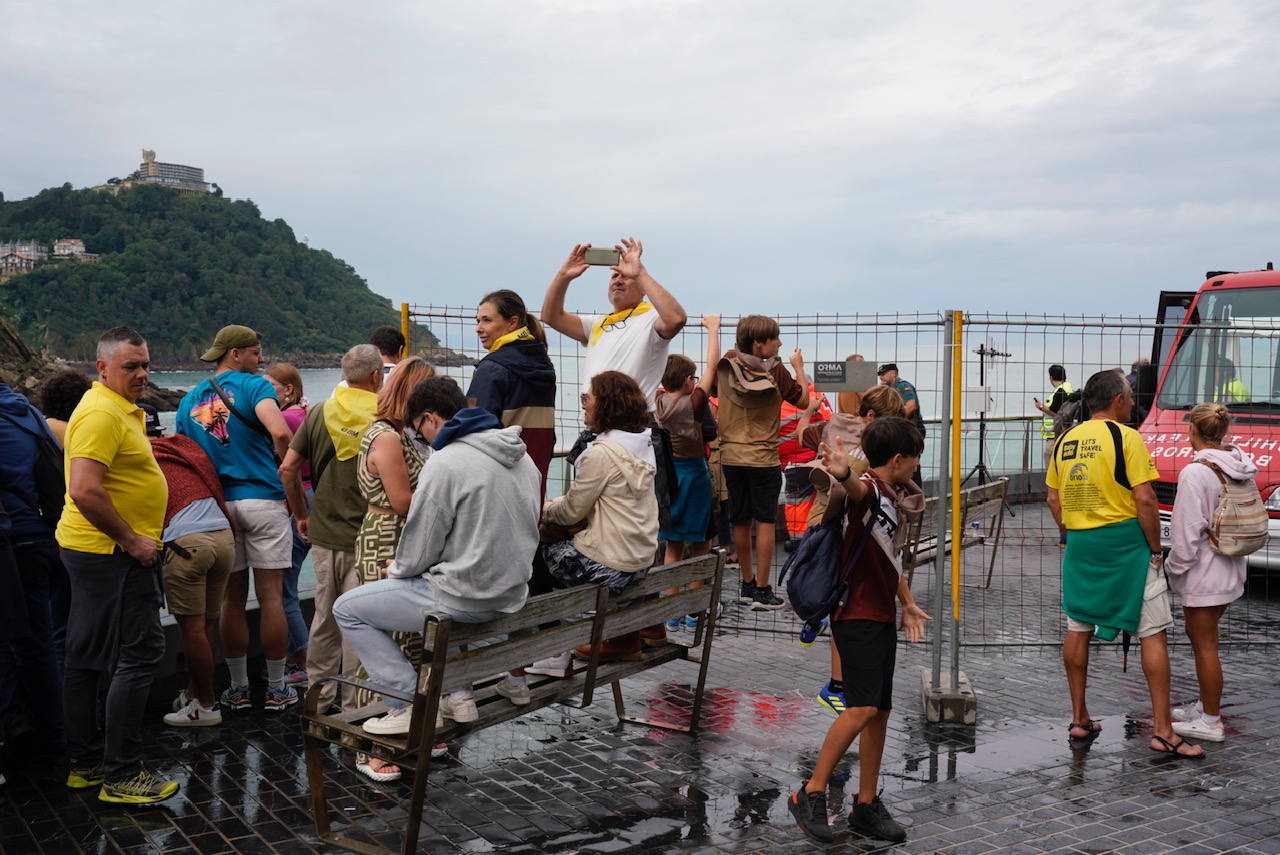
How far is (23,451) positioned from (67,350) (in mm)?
57558

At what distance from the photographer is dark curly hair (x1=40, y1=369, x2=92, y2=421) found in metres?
5.51

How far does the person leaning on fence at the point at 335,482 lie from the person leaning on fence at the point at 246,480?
0.24 meters

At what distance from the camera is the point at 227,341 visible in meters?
5.95

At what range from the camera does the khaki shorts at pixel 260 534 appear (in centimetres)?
600

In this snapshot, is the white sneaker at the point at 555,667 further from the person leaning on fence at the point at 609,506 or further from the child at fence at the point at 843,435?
the child at fence at the point at 843,435

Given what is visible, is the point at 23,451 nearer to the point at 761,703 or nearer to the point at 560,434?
the point at 560,434

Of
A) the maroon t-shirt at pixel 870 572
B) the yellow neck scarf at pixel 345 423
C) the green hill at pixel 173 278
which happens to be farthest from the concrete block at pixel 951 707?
the green hill at pixel 173 278

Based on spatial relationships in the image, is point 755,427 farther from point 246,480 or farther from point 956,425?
point 246,480

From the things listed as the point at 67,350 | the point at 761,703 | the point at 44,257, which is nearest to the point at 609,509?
the point at 761,703

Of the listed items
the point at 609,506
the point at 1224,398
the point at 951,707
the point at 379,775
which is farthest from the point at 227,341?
the point at 1224,398

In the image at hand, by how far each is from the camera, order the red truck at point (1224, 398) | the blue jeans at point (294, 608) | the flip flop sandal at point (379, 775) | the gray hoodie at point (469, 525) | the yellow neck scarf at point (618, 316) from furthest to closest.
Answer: the red truck at point (1224, 398) < the blue jeans at point (294, 608) < the yellow neck scarf at point (618, 316) < the flip flop sandal at point (379, 775) < the gray hoodie at point (469, 525)

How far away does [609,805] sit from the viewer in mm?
4770

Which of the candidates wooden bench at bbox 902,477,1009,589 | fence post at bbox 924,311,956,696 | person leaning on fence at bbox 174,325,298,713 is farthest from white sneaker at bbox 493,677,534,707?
wooden bench at bbox 902,477,1009,589

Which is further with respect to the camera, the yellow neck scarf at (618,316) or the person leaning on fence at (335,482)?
the yellow neck scarf at (618,316)
